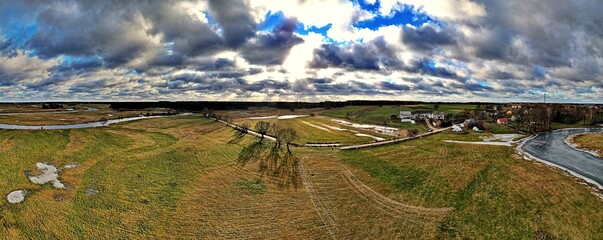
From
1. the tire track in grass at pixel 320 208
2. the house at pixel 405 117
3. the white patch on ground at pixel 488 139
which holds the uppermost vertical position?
the house at pixel 405 117

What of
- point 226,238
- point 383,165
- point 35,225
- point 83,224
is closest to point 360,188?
point 383,165

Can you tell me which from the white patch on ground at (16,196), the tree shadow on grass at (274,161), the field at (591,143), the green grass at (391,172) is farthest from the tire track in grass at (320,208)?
the field at (591,143)

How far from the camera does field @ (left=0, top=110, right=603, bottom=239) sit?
108ft

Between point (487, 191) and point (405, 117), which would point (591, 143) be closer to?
point (487, 191)

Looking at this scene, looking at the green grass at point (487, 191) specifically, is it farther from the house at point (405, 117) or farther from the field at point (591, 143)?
the house at point (405, 117)

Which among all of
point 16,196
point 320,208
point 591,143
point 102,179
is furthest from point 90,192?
point 591,143

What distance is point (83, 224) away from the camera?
1332 inches

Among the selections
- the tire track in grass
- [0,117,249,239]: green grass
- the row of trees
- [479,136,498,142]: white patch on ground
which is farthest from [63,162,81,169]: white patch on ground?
→ [479,136,498,142]: white patch on ground

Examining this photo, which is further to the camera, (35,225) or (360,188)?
(360,188)

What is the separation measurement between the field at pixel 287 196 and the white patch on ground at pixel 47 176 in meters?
0.84

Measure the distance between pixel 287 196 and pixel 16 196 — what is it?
3238 cm

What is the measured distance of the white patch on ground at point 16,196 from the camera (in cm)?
3725

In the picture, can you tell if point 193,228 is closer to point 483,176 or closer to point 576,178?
point 483,176

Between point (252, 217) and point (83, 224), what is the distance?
1751cm
